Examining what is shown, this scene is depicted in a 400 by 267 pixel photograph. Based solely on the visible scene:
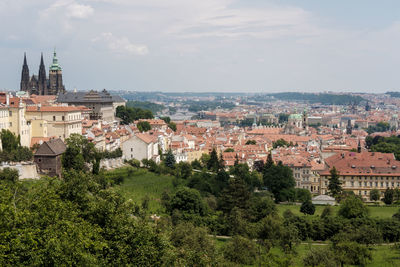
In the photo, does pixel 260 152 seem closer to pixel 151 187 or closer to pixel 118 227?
pixel 151 187


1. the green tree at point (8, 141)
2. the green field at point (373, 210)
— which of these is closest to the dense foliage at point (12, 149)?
the green tree at point (8, 141)

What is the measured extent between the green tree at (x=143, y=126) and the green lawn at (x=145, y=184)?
26887 millimetres

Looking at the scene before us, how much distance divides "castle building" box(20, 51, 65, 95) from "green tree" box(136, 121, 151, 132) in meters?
24.2

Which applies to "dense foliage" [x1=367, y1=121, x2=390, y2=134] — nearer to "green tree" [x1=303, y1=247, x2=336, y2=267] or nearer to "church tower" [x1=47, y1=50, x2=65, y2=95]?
"church tower" [x1=47, y1=50, x2=65, y2=95]

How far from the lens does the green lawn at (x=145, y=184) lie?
47.6 meters

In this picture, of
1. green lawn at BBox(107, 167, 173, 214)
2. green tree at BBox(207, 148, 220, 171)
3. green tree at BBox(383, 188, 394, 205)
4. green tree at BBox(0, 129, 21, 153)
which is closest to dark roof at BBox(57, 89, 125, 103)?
green tree at BBox(207, 148, 220, 171)

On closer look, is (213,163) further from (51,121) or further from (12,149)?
(12,149)

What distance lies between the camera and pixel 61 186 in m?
24.8

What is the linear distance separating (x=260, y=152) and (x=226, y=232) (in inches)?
1807

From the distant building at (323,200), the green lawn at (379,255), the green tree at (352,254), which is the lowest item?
the distant building at (323,200)

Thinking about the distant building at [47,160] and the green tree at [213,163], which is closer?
the distant building at [47,160]

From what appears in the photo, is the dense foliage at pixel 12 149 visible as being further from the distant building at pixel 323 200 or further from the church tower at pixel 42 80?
the church tower at pixel 42 80

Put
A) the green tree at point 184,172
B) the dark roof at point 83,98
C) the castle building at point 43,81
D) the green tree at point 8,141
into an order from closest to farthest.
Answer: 1. the green tree at point 8,141
2. the green tree at point 184,172
3. the dark roof at point 83,98
4. the castle building at point 43,81

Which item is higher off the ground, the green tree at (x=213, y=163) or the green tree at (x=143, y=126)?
the green tree at (x=143, y=126)
